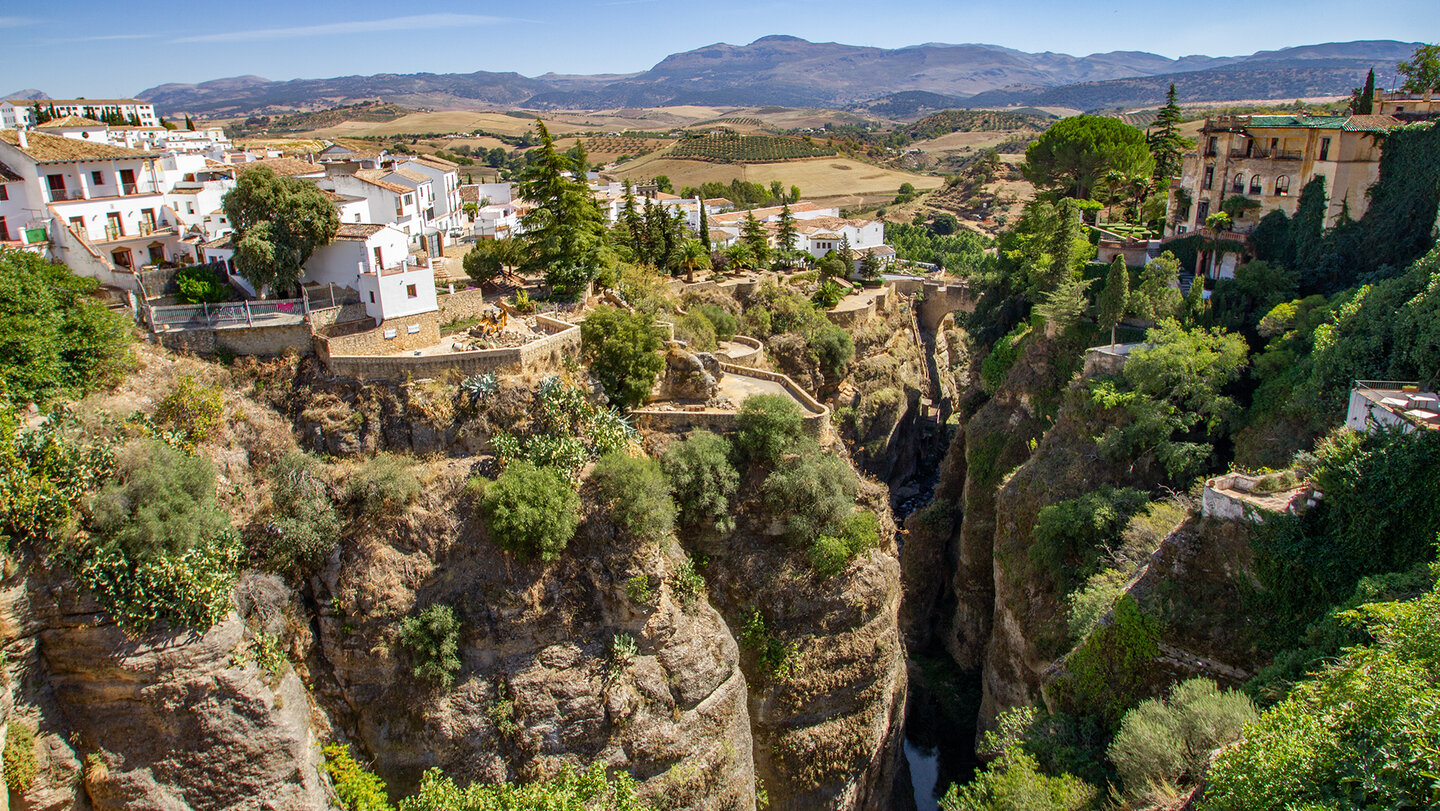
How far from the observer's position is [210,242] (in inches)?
1072

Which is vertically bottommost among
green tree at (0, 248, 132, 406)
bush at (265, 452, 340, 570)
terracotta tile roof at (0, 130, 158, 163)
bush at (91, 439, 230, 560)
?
bush at (265, 452, 340, 570)

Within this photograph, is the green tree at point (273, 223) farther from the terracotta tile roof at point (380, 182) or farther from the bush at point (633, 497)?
the bush at point (633, 497)

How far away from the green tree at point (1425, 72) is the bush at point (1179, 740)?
100 ft

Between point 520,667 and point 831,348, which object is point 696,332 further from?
→ point 520,667

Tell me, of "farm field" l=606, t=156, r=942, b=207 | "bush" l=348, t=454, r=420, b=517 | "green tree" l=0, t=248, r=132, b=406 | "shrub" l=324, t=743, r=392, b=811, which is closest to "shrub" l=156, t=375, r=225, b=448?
"green tree" l=0, t=248, r=132, b=406

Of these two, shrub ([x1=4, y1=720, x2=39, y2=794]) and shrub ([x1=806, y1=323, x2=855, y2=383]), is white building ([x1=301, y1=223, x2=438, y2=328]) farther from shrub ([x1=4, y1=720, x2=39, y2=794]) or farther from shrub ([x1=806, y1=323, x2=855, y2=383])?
shrub ([x1=806, y1=323, x2=855, y2=383])

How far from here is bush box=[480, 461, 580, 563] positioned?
20875 millimetres

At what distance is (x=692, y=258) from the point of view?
131ft

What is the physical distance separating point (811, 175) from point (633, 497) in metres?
98.5

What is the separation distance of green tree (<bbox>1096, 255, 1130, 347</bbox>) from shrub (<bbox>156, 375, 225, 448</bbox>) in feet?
97.3

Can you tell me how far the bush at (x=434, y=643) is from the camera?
20328 mm

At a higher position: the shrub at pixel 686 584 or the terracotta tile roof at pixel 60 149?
the terracotta tile roof at pixel 60 149

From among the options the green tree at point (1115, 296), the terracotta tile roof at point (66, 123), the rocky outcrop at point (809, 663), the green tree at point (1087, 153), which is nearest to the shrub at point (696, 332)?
the rocky outcrop at point (809, 663)

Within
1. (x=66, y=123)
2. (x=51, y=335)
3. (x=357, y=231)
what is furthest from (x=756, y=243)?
(x=66, y=123)
